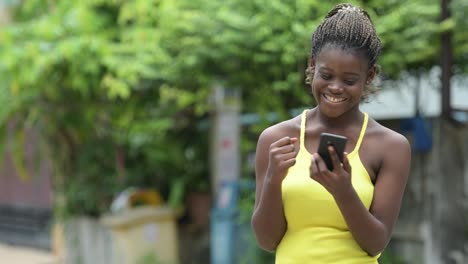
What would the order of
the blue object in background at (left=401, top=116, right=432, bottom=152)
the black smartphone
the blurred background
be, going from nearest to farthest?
the black smartphone
the blurred background
the blue object in background at (left=401, top=116, right=432, bottom=152)

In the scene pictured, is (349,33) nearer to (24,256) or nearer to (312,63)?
(312,63)

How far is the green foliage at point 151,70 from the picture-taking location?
4.94 meters

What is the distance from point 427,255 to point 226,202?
1.89 metres

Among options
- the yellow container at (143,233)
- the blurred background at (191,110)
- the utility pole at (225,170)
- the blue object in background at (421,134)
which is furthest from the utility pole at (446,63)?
the yellow container at (143,233)

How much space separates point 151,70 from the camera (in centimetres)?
602

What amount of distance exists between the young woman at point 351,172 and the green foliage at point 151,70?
8.43 ft

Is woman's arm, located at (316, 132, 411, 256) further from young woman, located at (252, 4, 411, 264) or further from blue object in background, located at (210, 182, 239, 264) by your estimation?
blue object in background, located at (210, 182, 239, 264)

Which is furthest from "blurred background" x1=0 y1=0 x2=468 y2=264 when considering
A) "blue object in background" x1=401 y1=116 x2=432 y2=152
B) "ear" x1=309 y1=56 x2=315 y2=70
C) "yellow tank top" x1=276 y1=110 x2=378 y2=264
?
"yellow tank top" x1=276 y1=110 x2=378 y2=264

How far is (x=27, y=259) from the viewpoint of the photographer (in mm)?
9664

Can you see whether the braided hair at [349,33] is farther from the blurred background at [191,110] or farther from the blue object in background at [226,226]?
the blue object in background at [226,226]

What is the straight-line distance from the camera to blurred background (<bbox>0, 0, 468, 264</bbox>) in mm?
5039

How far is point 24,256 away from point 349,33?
8901 millimetres

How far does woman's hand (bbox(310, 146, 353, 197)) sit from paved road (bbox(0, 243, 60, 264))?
26.5 ft

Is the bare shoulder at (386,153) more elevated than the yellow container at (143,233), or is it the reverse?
the bare shoulder at (386,153)
